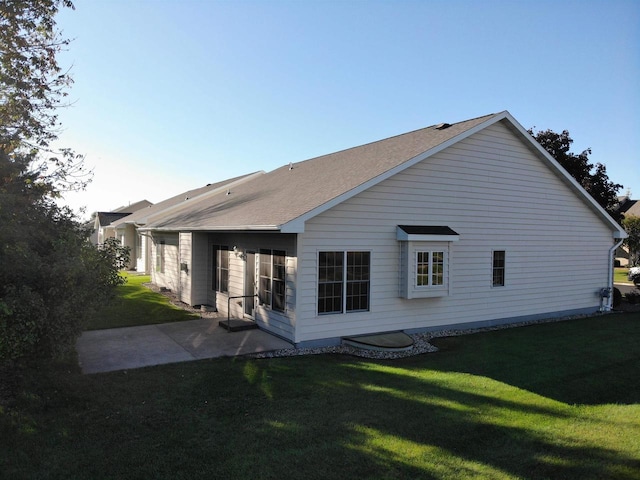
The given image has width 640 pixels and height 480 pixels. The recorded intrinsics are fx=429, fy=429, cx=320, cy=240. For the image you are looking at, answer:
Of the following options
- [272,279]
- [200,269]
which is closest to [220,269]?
[200,269]

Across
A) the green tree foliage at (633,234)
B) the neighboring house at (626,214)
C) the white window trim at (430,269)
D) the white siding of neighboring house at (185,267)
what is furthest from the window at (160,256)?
the neighboring house at (626,214)

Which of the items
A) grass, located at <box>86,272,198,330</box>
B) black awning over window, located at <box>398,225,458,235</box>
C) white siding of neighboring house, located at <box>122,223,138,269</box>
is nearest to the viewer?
black awning over window, located at <box>398,225,458,235</box>

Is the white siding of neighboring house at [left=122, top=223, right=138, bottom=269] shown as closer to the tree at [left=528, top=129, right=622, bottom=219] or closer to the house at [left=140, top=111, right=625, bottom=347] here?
the house at [left=140, top=111, right=625, bottom=347]

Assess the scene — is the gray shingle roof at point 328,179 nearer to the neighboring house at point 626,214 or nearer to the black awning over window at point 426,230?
the black awning over window at point 426,230

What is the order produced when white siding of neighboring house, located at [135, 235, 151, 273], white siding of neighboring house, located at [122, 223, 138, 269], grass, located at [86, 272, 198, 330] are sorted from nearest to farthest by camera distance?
grass, located at [86, 272, 198, 330] < white siding of neighboring house, located at [135, 235, 151, 273] < white siding of neighboring house, located at [122, 223, 138, 269]

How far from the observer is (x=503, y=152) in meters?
12.4

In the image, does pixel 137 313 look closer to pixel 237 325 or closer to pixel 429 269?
pixel 237 325

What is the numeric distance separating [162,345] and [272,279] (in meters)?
2.85

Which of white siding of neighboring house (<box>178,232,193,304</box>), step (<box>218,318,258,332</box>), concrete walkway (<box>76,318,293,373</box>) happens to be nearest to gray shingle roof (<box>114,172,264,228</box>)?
white siding of neighboring house (<box>178,232,193,304</box>)

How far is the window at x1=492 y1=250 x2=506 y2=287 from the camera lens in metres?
12.5

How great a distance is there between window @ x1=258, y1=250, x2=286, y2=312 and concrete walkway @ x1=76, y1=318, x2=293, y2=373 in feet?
2.67

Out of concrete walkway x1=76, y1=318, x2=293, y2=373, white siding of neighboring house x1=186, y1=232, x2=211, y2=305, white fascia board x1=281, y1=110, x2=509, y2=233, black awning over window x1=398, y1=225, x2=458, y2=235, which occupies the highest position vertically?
white fascia board x1=281, y1=110, x2=509, y2=233

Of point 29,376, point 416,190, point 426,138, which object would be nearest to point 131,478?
point 29,376

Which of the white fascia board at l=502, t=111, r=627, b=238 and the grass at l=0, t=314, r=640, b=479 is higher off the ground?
the white fascia board at l=502, t=111, r=627, b=238
